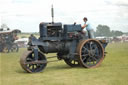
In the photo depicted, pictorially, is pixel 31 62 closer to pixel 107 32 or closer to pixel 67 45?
pixel 67 45

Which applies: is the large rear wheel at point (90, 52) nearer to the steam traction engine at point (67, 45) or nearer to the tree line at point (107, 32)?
the steam traction engine at point (67, 45)

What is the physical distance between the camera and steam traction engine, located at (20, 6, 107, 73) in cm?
933

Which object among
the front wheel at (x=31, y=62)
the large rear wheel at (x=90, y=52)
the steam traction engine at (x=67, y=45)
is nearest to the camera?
the front wheel at (x=31, y=62)

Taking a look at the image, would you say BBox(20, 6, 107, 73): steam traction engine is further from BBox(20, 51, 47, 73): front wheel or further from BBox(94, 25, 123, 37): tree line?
BBox(94, 25, 123, 37): tree line

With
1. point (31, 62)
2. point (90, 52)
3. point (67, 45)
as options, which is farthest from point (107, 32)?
point (31, 62)

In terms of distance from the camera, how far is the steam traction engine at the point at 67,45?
30.6 feet

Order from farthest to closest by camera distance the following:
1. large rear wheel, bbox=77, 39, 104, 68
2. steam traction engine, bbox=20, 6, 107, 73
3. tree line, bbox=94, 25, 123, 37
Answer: tree line, bbox=94, 25, 123, 37, large rear wheel, bbox=77, 39, 104, 68, steam traction engine, bbox=20, 6, 107, 73

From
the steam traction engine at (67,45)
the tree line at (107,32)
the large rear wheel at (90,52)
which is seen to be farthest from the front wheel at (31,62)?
the tree line at (107,32)

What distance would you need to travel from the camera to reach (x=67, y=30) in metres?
9.88

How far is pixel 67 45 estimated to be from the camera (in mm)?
9977

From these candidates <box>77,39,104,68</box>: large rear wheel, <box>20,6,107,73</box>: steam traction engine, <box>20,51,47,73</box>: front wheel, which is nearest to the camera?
<box>20,51,47,73</box>: front wheel

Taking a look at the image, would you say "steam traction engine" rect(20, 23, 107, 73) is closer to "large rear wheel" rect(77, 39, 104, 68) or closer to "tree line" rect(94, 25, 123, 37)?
"large rear wheel" rect(77, 39, 104, 68)

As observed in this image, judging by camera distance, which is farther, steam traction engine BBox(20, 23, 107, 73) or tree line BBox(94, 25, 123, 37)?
tree line BBox(94, 25, 123, 37)

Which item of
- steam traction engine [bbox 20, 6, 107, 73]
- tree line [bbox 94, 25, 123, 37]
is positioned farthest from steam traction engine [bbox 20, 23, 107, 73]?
tree line [bbox 94, 25, 123, 37]
